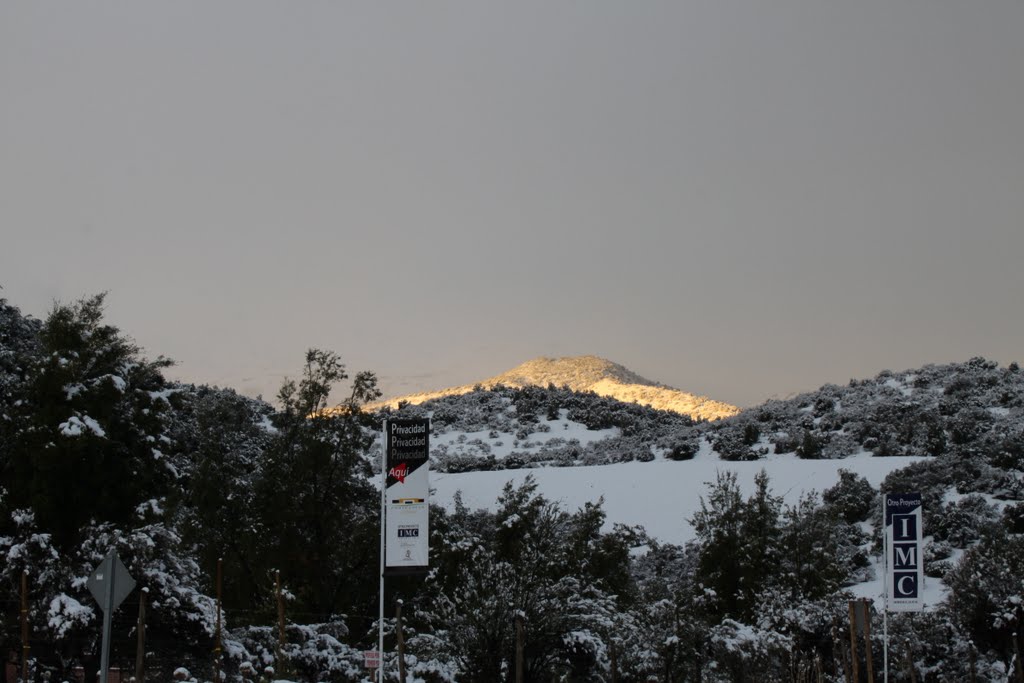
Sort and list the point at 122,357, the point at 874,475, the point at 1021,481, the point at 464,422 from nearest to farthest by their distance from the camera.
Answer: the point at 122,357
the point at 1021,481
the point at 874,475
the point at 464,422

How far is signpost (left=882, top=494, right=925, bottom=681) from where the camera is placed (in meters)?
17.7

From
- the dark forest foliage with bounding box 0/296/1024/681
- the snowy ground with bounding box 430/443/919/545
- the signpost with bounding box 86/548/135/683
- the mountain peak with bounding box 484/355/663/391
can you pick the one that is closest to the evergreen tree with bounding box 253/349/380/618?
the dark forest foliage with bounding box 0/296/1024/681

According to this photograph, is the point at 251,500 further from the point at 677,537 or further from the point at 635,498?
the point at 635,498

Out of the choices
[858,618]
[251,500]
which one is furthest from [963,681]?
[251,500]

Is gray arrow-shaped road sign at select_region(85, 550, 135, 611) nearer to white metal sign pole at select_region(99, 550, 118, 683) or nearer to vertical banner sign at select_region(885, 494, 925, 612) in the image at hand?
white metal sign pole at select_region(99, 550, 118, 683)

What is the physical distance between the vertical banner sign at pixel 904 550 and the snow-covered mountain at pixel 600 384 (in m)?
76.2

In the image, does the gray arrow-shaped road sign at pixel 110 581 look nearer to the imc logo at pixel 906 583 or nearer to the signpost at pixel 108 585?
the signpost at pixel 108 585

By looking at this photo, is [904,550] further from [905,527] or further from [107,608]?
[107,608]

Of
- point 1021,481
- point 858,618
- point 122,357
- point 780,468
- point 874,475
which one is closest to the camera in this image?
point 858,618

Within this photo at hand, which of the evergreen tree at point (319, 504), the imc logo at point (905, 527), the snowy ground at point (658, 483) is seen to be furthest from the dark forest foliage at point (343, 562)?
the snowy ground at point (658, 483)

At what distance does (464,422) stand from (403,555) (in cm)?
5971

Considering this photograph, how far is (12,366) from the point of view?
26156mm

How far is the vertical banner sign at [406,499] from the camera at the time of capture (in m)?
16.9

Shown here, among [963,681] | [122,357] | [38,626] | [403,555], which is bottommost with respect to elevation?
[963,681]
